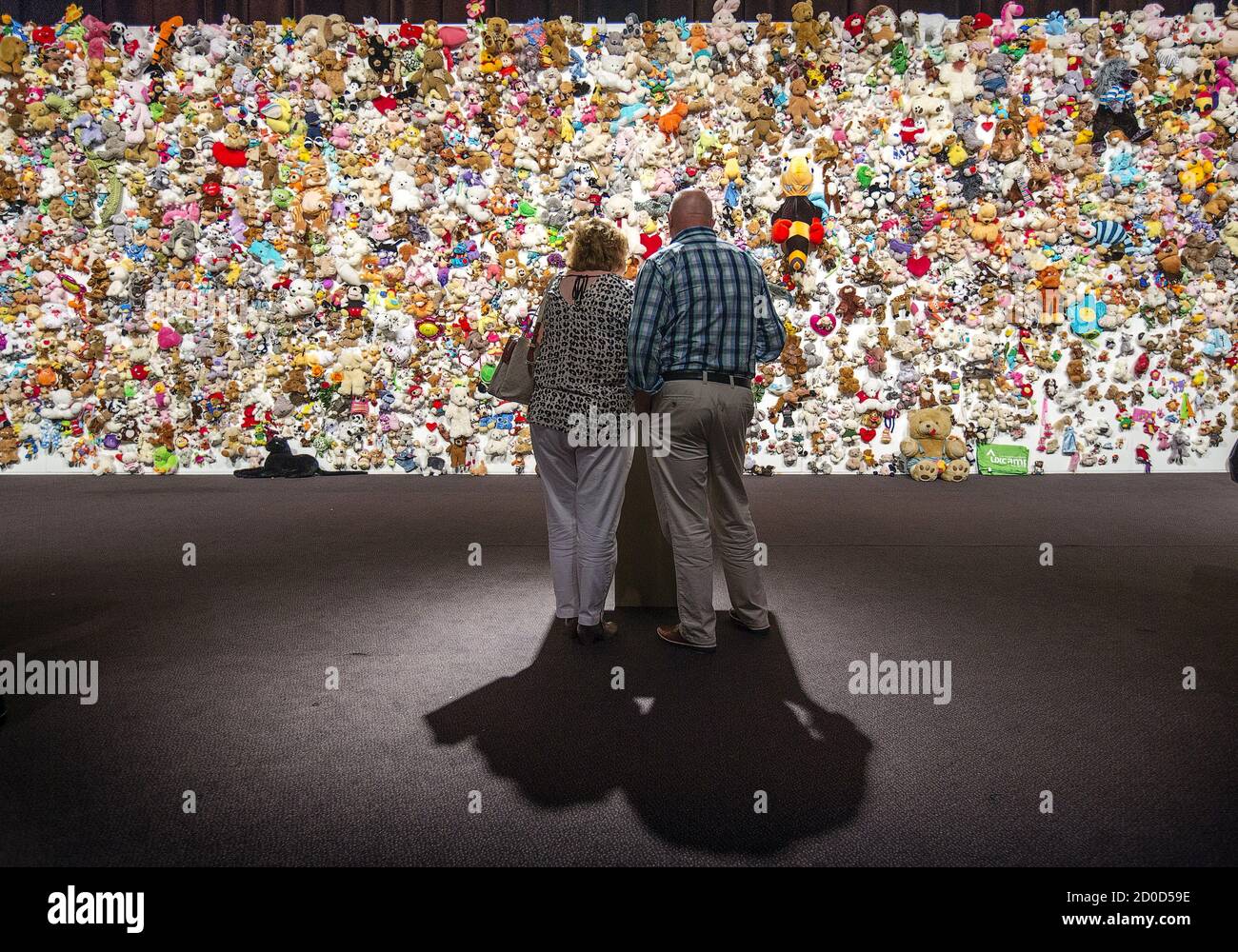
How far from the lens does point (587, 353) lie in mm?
2871

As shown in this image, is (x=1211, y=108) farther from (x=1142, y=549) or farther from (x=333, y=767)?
(x=333, y=767)

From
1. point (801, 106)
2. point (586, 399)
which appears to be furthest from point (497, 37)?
point (586, 399)

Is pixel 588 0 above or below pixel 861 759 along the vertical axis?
above

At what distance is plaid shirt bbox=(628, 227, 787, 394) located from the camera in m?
2.71

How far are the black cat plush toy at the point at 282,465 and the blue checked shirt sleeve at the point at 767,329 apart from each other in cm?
516

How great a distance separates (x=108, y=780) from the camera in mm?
1990

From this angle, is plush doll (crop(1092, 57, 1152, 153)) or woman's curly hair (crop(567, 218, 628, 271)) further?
plush doll (crop(1092, 57, 1152, 153))

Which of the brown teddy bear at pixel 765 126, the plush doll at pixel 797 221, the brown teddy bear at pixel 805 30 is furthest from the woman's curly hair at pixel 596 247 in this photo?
the brown teddy bear at pixel 805 30

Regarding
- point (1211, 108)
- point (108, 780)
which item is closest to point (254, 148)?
point (108, 780)

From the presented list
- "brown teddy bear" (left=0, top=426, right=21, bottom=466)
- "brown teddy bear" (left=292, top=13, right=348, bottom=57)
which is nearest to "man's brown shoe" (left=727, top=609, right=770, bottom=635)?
"brown teddy bear" (left=292, top=13, right=348, bottom=57)

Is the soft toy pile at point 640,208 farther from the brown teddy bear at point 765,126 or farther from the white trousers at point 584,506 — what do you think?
the white trousers at point 584,506

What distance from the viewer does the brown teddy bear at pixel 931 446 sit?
685cm

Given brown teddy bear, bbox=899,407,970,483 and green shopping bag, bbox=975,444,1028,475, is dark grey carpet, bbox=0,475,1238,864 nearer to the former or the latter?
brown teddy bear, bbox=899,407,970,483

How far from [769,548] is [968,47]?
4.92 metres
